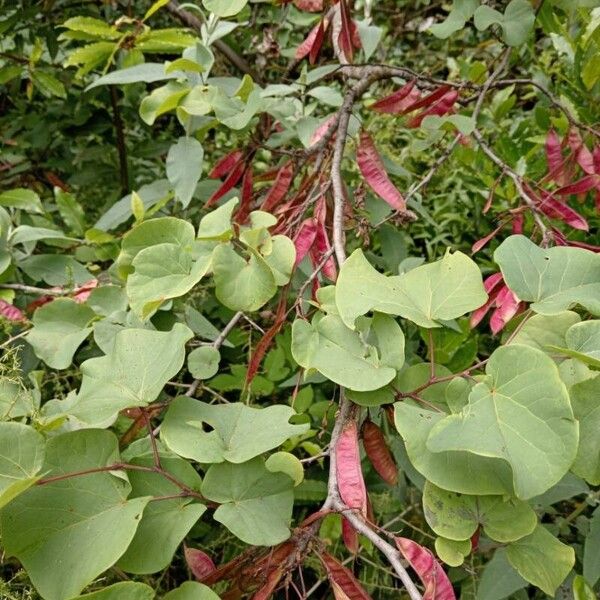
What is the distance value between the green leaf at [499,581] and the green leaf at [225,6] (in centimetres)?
67

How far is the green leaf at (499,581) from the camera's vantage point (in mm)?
747

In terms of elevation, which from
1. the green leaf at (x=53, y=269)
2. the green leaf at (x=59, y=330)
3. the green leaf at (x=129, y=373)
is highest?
the green leaf at (x=129, y=373)

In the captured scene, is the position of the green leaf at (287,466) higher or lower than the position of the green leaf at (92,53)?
lower

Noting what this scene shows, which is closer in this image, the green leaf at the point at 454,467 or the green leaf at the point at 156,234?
the green leaf at the point at 454,467

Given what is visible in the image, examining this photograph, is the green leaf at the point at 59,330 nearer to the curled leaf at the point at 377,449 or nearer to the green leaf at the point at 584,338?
the curled leaf at the point at 377,449

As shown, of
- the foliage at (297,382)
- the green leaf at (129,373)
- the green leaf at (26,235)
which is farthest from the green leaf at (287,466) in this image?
the green leaf at (26,235)

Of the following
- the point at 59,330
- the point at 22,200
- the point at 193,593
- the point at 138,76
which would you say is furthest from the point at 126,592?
the point at 22,200

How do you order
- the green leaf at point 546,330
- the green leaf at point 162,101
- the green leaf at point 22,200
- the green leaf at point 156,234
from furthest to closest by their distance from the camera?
the green leaf at point 22,200, the green leaf at point 162,101, the green leaf at point 156,234, the green leaf at point 546,330

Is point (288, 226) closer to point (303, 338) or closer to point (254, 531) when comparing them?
point (303, 338)

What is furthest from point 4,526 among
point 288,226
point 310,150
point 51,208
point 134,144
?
point 134,144

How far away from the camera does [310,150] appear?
36.2 inches

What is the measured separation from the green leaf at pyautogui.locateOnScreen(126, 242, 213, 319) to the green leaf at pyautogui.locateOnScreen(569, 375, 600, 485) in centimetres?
32

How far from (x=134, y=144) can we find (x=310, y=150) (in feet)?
2.60

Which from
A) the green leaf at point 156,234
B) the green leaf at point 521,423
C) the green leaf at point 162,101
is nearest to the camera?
the green leaf at point 521,423
